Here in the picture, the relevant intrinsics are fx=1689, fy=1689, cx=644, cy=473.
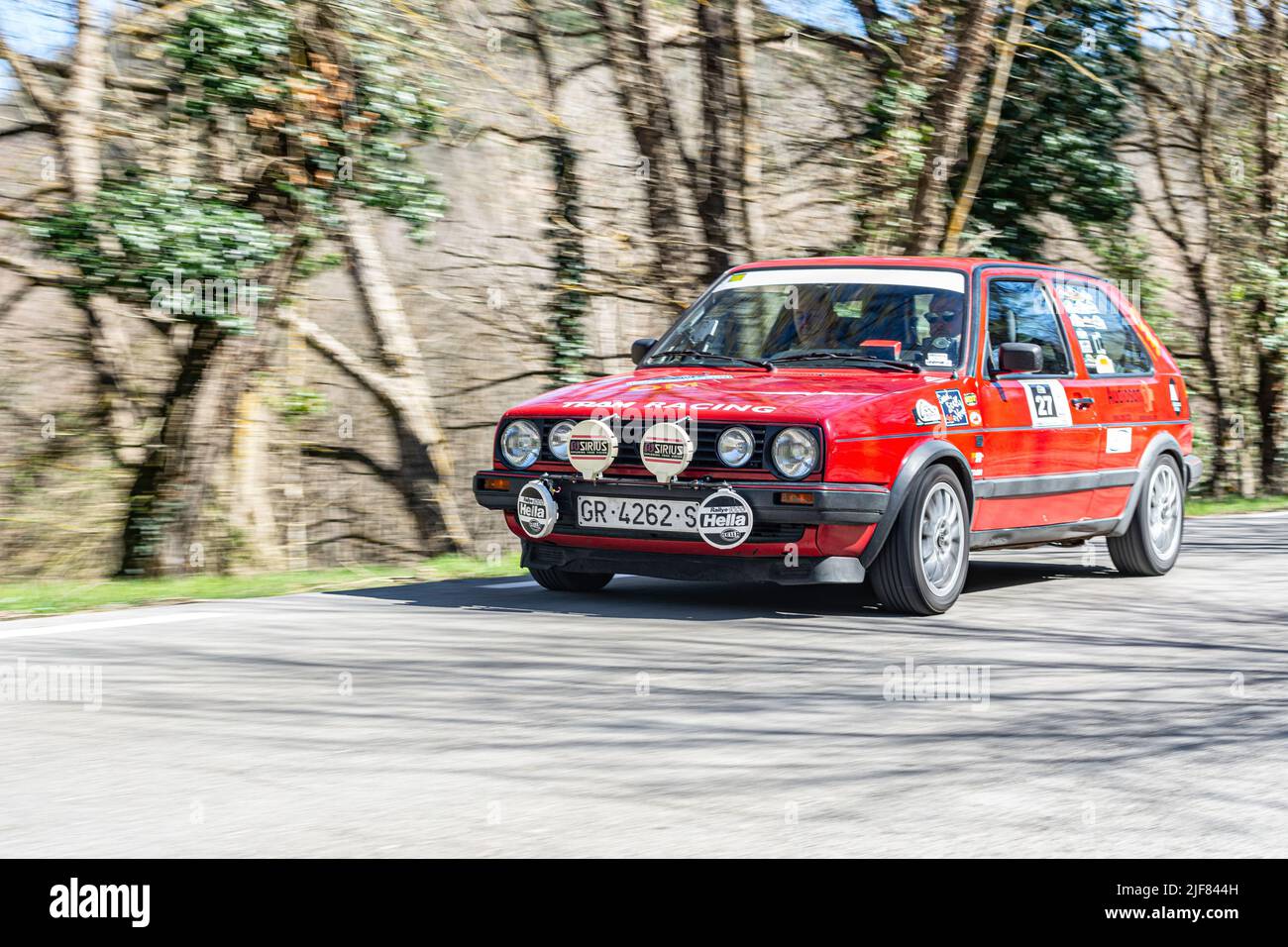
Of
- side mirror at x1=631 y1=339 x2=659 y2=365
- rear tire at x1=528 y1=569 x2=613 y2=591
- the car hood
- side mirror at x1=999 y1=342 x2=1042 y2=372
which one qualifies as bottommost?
rear tire at x1=528 y1=569 x2=613 y2=591

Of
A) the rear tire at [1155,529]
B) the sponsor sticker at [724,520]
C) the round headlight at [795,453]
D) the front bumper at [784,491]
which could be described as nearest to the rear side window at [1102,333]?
the rear tire at [1155,529]

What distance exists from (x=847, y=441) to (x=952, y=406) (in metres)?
0.96

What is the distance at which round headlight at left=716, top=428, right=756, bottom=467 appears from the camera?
26.0 ft

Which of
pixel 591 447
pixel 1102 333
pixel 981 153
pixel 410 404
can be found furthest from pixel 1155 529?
pixel 410 404

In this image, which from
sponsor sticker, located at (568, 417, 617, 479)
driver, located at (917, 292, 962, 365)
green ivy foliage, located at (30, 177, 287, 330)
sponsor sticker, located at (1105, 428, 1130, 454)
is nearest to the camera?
sponsor sticker, located at (568, 417, 617, 479)

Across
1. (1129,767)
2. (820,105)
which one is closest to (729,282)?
(1129,767)

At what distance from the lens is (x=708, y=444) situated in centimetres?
801

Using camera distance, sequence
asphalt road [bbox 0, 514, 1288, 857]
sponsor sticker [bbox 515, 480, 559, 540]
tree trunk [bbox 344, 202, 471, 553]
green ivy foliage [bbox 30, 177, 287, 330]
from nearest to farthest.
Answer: asphalt road [bbox 0, 514, 1288, 857]
sponsor sticker [bbox 515, 480, 559, 540]
green ivy foliage [bbox 30, 177, 287, 330]
tree trunk [bbox 344, 202, 471, 553]

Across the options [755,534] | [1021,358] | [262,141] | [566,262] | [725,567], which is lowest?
[725,567]

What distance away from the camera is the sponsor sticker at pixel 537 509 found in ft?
27.4

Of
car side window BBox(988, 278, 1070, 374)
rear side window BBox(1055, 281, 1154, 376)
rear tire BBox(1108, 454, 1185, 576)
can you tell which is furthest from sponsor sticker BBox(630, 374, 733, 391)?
rear tire BBox(1108, 454, 1185, 576)

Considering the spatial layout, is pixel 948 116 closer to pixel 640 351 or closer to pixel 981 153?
pixel 981 153

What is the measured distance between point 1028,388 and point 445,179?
7.90 m

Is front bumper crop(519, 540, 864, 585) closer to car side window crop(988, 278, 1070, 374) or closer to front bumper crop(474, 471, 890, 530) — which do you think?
front bumper crop(474, 471, 890, 530)
